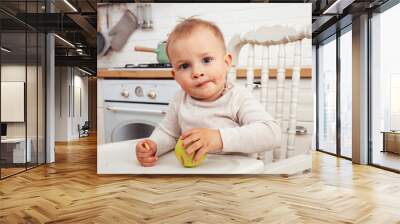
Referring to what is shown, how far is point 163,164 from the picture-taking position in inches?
219

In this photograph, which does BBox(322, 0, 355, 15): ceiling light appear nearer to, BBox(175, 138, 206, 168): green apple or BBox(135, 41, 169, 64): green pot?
BBox(135, 41, 169, 64): green pot

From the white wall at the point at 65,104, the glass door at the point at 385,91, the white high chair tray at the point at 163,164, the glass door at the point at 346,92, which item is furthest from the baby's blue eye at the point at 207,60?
the white wall at the point at 65,104

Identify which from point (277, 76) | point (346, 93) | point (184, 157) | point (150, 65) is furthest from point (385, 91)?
point (150, 65)

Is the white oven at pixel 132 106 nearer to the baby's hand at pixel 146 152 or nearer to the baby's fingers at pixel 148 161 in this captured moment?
the baby's hand at pixel 146 152

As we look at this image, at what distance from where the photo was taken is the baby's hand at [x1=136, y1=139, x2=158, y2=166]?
5.52 meters

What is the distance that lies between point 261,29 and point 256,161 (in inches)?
76.9

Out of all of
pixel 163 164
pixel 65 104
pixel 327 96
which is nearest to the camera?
pixel 163 164

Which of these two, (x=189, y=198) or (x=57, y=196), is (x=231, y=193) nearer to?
(x=189, y=198)

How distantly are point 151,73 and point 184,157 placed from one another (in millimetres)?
1328

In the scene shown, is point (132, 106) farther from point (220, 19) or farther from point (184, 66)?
point (220, 19)

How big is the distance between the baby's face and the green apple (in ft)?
2.40

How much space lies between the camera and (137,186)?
5.03 m

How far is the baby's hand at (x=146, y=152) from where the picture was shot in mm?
5516

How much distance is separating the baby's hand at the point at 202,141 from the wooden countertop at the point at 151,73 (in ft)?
3.03
